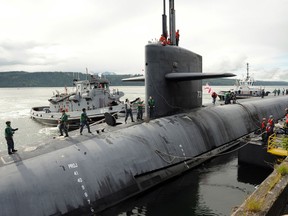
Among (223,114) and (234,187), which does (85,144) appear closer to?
→ (234,187)

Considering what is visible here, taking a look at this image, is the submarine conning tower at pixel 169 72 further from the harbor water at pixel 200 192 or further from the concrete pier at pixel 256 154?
the concrete pier at pixel 256 154

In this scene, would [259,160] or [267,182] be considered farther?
[259,160]

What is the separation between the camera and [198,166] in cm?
1371

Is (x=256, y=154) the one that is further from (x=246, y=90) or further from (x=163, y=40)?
(x=246, y=90)

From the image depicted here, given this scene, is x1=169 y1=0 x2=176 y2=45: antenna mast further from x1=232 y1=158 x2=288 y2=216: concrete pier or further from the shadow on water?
x1=232 y1=158 x2=288 y2=216: concrete pier

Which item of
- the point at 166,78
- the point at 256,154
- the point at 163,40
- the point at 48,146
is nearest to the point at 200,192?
the point at 256,154

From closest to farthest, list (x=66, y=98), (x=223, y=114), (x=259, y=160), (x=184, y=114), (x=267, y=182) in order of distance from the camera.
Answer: (x=267, y=182) → (x=259, y=160) → (x=184, y=114) → (x=223, y=114) → (x=66, y=98)

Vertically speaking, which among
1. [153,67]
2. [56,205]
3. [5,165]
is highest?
[153,67]

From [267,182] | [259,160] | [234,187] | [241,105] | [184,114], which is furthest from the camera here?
[241,105]

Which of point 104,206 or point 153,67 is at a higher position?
point 153,67

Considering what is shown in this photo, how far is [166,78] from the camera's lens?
14656 millimetres

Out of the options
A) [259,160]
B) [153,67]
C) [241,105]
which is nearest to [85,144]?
[153,67]

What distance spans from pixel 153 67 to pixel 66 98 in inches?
1077

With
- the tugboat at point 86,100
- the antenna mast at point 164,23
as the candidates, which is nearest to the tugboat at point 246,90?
the tugboat at point 86,100
